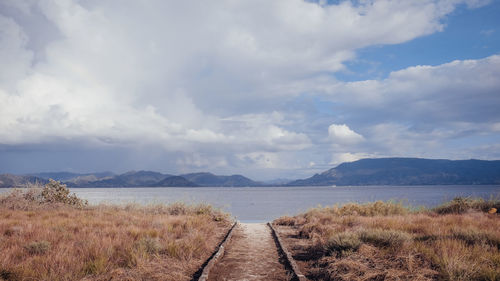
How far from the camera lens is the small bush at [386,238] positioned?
861cm

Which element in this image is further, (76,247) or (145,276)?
(76,247)

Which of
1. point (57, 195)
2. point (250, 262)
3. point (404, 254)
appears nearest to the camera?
point (404, 254)

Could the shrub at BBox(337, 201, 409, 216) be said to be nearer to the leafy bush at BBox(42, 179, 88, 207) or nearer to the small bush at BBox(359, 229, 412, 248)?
the small bush at BBox(359, 229, 412, 248)

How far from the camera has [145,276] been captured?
23.4ft

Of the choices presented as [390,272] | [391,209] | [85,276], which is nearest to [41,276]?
[85,276]

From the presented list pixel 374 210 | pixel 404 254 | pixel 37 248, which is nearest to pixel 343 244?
pixel 404 254

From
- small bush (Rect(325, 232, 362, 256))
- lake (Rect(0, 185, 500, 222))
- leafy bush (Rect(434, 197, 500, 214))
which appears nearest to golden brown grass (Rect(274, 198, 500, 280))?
small bush (Rect(325, 232, 362, 256))

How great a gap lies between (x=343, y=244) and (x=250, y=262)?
2712mm

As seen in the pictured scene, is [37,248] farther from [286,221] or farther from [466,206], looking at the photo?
[466,206]

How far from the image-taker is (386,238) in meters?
8.82

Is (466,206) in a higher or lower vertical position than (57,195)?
lower

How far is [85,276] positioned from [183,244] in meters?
3.16

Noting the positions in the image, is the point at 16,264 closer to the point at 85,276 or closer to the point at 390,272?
the point at 85,276

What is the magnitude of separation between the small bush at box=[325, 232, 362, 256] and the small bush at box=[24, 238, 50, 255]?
7800 mm
